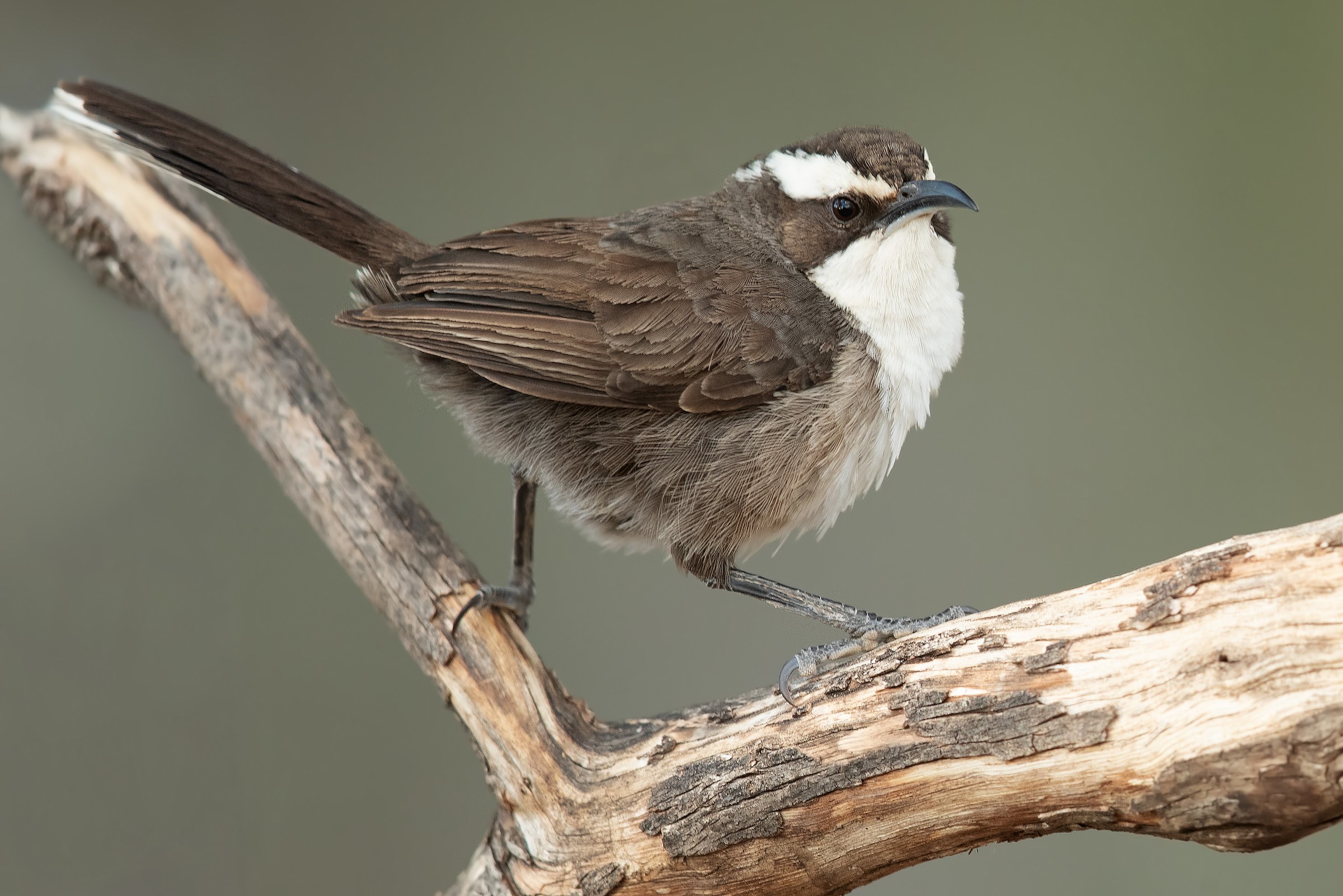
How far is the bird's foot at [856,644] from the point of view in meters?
2.41

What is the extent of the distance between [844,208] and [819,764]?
4.73 ft

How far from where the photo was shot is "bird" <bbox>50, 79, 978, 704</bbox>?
2668mm

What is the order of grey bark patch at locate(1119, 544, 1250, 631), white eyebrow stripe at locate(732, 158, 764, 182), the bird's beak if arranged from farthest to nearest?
white eyebrow stripe at locate(732, 158, 764, 182), the bird's beak, grey bark patch at locate(1119, 544, 1250, 631)

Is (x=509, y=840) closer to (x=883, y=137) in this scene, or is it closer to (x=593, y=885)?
(x=593, y=885)

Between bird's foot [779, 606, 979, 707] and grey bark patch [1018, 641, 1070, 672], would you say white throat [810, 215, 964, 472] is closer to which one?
bird's foot [779, 606, 979, 707]

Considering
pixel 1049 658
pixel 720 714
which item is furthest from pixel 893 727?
pixel 720 714

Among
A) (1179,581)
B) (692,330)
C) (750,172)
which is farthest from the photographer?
(750,172)

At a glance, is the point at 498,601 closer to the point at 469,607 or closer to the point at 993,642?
the point at 469,607

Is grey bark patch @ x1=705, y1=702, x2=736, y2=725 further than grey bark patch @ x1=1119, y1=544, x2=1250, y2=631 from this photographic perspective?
Yes

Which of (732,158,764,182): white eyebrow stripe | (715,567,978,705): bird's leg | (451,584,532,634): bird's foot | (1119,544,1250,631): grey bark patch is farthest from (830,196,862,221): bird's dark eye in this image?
(451,584,532,634): bird's foot

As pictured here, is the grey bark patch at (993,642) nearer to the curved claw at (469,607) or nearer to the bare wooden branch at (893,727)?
the bare wooden branch at (893,727)

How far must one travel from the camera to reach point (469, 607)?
2.83 metres

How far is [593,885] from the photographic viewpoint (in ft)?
7.89

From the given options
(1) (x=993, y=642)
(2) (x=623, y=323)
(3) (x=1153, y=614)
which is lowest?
(3) (x=1153, y=614)
